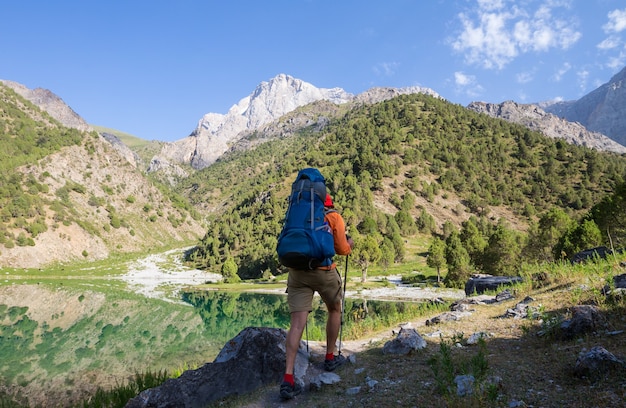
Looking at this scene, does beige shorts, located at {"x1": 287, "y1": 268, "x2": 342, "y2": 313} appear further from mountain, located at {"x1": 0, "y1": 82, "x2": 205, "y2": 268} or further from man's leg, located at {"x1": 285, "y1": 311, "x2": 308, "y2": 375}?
mountain, located at {"x1": 0, "y1": 82, "x2": 205, "y2": 268}

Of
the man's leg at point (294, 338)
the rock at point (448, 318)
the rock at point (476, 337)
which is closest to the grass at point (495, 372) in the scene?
the rock at point (476, 337)

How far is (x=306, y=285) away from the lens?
5945 mm

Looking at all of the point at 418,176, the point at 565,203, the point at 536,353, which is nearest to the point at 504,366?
the point at 536,353

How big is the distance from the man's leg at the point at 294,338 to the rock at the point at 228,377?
50.9 inches

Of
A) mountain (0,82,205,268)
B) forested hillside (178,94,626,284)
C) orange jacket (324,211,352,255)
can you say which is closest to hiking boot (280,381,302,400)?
orange jacket (324,211,352,255)

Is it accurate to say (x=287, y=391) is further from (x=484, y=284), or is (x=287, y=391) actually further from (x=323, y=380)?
(x=484, y=284)

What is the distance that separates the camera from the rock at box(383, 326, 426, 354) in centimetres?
698

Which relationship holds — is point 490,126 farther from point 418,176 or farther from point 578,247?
point 578,247

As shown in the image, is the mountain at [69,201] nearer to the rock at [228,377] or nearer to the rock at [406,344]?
the rock at [228,377]

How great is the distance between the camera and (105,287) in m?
60.4

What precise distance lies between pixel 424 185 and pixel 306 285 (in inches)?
4766

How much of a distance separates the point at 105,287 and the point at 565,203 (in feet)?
441

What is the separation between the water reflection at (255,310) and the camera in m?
28.2

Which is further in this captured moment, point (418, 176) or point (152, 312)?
point (418, 176)
